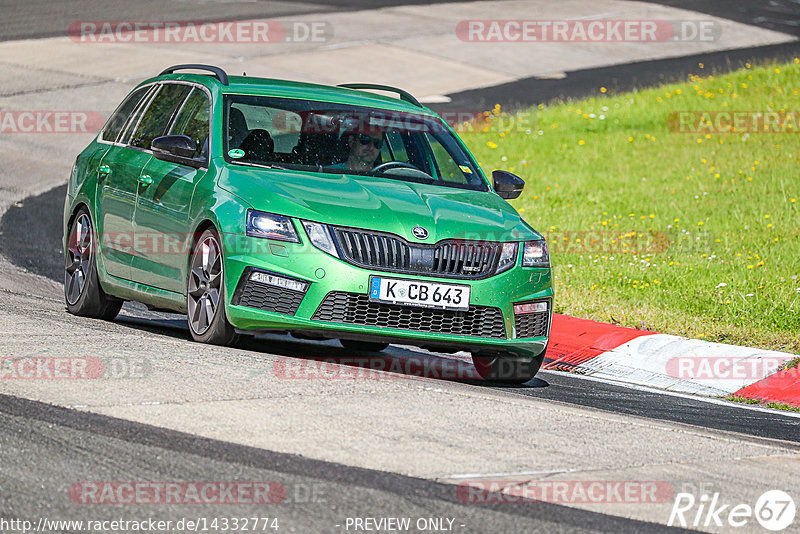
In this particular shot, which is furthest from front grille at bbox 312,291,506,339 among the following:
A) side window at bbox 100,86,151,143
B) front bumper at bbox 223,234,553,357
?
side window at bbox 100,86,151,143

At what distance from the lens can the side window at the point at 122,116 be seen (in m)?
9.91

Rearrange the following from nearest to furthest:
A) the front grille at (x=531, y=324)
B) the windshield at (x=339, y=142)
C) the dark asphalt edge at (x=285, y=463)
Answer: the dark asphalt edge at (x=285, y=463) < the front grille at (x=531, y=324) < the windshield at (x=339, y=142)

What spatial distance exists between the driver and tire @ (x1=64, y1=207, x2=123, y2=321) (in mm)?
2051

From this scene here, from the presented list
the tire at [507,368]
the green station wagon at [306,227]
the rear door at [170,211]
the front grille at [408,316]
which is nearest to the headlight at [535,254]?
the green station wagon at [306,227]

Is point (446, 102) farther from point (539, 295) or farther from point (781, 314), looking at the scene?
point (539, 295)

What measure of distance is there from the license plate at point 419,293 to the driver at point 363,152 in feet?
4.26

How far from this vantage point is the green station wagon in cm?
761

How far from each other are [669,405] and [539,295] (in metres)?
1.23

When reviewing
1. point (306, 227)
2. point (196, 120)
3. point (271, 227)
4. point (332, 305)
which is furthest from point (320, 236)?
point (196, 120)

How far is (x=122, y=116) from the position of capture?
10.0 m

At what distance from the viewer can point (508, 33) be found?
3136 cm

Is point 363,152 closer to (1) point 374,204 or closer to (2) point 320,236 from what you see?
(1) point 374,204

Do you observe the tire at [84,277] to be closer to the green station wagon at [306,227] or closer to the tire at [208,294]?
the green station wagon at [306,227]

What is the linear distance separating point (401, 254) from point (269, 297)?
80 centimetres
